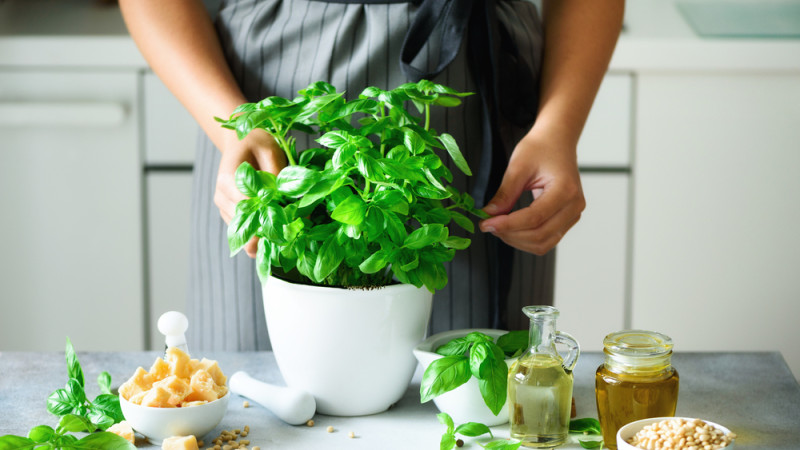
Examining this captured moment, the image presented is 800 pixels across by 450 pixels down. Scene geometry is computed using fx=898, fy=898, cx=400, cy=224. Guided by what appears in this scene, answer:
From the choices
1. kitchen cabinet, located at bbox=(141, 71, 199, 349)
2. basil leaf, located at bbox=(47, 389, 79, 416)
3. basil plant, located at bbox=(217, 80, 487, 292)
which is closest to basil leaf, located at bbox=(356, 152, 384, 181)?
basil plant, located at bbox=(217, 80, 487, 292)

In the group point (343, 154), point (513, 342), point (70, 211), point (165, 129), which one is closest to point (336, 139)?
point (343, 154)

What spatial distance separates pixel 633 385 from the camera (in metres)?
0.69

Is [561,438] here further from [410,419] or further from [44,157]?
[44,157]

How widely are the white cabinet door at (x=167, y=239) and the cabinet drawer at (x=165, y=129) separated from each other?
34 mm

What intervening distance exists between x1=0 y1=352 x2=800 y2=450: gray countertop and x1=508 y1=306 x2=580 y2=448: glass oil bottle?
27 mm

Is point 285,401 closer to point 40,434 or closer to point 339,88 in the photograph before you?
point 40,434

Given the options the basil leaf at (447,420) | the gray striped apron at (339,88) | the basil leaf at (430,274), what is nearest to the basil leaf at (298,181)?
the basil leaf at (430,274)

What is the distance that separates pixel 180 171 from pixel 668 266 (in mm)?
1029

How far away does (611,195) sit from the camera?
72.9 inches

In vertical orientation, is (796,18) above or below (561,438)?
above

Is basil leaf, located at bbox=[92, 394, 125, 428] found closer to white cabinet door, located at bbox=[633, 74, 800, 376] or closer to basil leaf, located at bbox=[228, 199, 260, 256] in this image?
basil leaf, located at bbox=[228, 199, 260, 256]

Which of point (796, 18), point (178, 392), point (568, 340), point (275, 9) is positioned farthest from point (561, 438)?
point (796, 18)

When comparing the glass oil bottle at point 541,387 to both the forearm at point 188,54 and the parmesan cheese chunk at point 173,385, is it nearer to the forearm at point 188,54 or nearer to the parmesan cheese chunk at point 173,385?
the parmesan cheese chunk at point 173,385

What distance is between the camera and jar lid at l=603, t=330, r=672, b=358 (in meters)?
0.69
